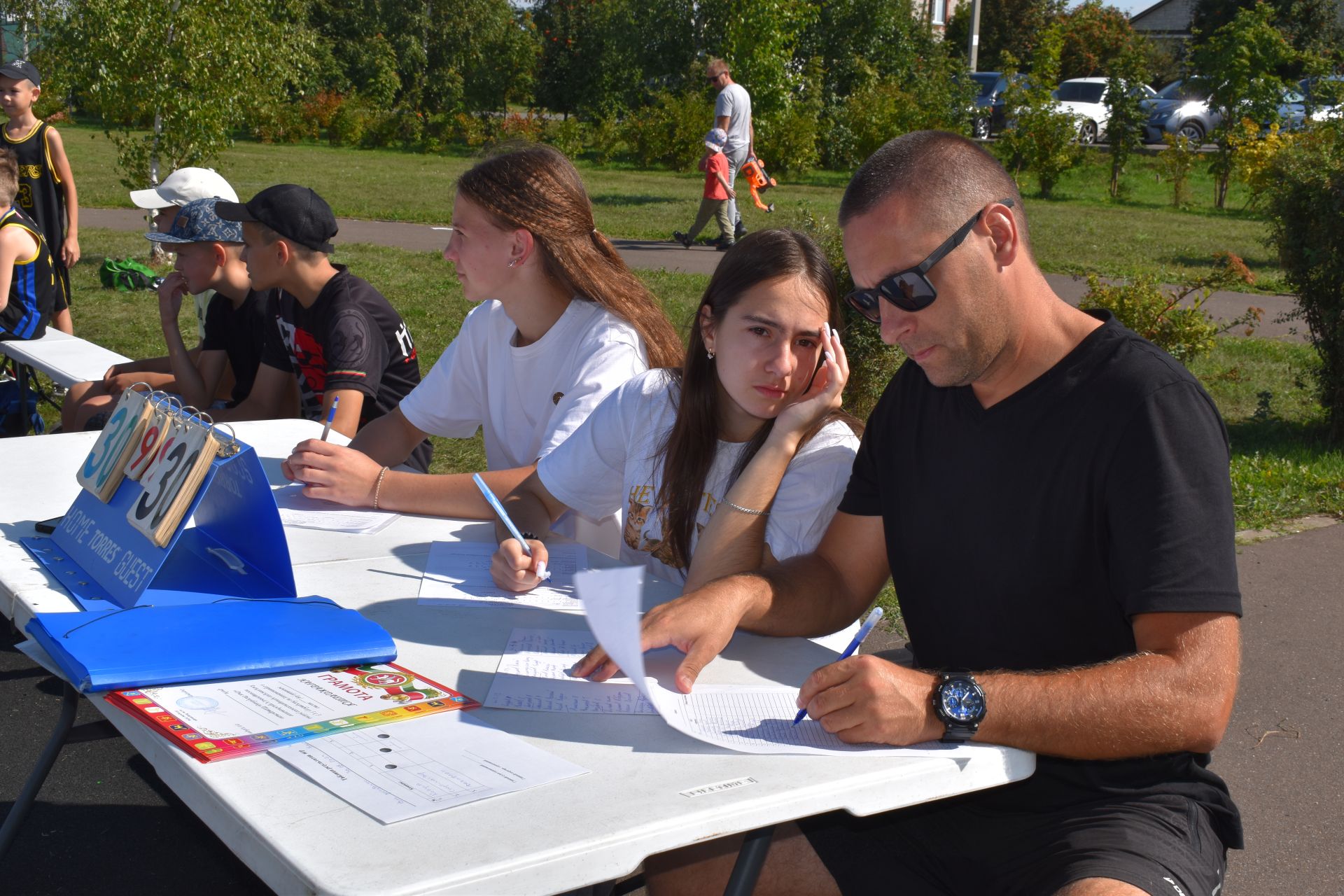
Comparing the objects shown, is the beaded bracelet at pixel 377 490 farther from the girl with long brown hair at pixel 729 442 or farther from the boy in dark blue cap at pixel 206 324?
the boy in dark blue cap at pixel 206 324

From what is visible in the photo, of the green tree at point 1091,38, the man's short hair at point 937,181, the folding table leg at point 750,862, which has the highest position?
the green tree at point 1091,38

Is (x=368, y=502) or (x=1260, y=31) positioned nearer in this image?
(x=368, y=502)

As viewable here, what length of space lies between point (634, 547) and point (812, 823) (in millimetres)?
832

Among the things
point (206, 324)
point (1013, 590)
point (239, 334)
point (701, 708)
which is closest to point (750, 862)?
point (701, 708)

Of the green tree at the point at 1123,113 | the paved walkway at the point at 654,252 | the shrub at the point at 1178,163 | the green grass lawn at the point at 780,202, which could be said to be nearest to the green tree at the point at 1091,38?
the green grass lawn at the point at 780,202

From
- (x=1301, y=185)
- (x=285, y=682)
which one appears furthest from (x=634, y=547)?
(x=1301, y=185)

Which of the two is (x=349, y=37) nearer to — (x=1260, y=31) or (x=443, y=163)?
(x=443, y=163)

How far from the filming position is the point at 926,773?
1.53 metres

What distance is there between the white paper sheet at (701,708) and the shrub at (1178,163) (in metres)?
17.9

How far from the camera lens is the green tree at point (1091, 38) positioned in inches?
1355

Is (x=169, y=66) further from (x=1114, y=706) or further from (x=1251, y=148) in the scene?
(x=1251, y=148)

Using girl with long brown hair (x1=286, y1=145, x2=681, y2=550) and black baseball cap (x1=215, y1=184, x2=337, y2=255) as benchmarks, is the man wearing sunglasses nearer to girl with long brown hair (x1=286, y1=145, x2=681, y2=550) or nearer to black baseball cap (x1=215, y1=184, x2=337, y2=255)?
girl with long brown hair (x1=286, y1=145, x2=681, y2=550)

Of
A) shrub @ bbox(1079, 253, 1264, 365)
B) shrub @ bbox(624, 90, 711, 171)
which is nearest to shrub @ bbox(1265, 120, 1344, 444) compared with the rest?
shrub @ bbox(1079, 253, 1264, 365)

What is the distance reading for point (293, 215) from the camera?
3830 mm
